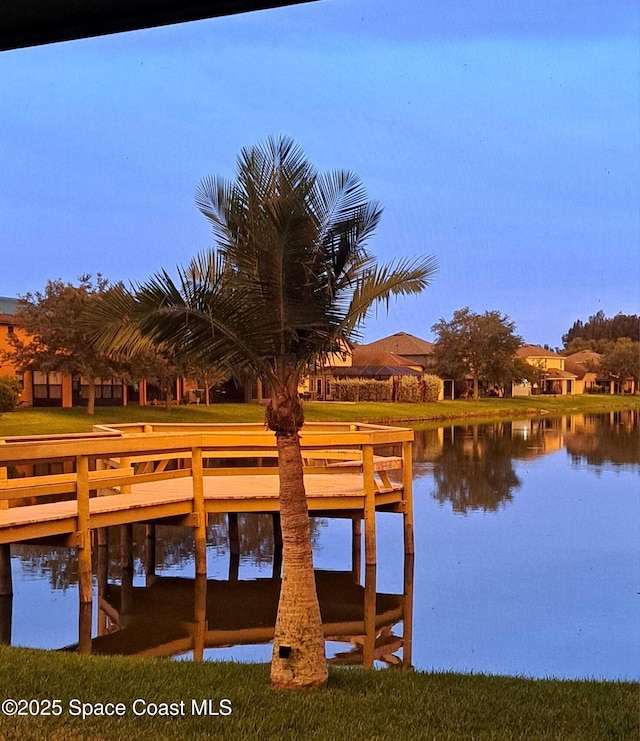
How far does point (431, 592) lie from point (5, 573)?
3.12 meters

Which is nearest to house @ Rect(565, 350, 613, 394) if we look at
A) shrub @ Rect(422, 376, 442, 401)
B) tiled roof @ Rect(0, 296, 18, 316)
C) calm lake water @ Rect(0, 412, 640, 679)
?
shrub @ Rect(422, 376, 442, 401)

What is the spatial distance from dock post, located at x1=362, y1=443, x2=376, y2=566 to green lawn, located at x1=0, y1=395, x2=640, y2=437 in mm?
5186

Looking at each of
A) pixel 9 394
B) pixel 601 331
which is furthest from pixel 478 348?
pixel 9 394

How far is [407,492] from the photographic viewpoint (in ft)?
24.1

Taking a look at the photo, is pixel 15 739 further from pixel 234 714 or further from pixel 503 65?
pixel 503 65

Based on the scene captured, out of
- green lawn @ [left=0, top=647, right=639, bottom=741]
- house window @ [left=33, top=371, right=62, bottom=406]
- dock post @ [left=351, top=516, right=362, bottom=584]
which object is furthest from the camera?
house window @ [left=33, top=371, right=62, bottom=406]

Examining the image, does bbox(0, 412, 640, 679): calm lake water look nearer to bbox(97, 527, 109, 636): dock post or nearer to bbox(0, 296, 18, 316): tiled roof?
bbox(97, 527, 109, 636): dock post

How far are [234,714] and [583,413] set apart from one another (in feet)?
85.5

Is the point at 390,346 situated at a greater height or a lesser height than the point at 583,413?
greater

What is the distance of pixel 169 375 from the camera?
40.9 ft

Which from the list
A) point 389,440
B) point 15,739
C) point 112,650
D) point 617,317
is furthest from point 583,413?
point 15,739

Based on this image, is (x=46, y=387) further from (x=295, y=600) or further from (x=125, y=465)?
(x=295, y=600)

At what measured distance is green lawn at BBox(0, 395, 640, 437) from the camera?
11.1 m

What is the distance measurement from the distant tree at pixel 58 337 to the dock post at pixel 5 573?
5.31m
